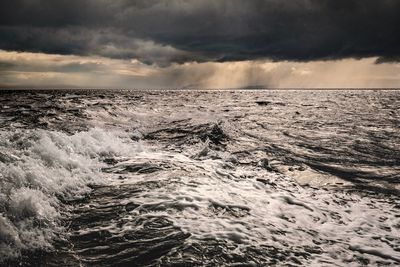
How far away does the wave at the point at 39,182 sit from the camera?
4.32m

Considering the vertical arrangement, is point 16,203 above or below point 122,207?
above

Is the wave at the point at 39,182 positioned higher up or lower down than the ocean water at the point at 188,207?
higher up

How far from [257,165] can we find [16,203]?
6810mm

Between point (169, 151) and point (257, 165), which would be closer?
point (257, 165)

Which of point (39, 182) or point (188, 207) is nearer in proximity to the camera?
point (188, 207)

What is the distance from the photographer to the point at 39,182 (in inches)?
239

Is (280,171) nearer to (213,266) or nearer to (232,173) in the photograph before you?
(232,173)

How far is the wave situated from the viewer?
4324 mm

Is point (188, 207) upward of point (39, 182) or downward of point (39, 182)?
downward

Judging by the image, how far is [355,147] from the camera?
13.7m

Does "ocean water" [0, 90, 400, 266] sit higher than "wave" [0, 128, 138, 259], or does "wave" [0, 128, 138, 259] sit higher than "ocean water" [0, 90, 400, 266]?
"wave" [0, 128, 138, 259]

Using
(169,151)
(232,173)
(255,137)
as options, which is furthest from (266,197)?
(255,137)

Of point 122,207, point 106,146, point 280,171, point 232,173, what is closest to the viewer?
point 122,207

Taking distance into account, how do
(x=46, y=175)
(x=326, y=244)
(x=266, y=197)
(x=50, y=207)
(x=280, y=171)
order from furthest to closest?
(x=280, y=171) < (x=266, y=197) < (x=46, y=175) < (x=50, y=207) < (x=326, y=244)
